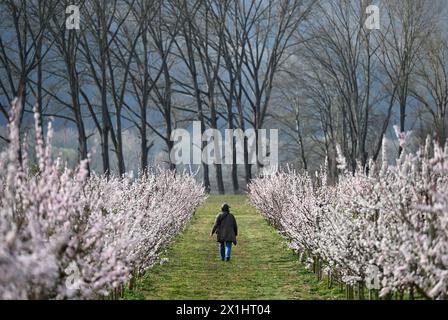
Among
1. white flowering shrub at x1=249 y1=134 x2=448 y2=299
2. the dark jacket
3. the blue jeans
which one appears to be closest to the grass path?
the blue jeans

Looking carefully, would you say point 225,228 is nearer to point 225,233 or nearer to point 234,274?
point 225,233

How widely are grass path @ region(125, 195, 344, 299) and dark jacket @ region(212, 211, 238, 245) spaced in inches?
18.2

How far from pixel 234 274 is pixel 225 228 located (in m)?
2.30

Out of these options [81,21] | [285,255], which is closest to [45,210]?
[285,255]

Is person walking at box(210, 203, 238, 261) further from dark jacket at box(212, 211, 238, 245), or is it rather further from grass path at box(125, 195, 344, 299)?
grass path at box(125, 195, 344, 299)

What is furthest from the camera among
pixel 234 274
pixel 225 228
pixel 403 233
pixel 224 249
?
pixel 225 228

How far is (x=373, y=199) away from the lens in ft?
29.4

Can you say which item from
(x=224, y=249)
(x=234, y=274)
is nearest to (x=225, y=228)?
(x=224, y=249)

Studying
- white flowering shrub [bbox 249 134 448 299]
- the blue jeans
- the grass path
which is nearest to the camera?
white flowering shrub [bbox 249 134 448 299]

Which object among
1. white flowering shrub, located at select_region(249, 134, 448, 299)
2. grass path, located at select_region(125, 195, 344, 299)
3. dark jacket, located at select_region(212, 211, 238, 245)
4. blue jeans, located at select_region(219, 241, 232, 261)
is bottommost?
grass path, located at select_region(125, 195, 344, 299)

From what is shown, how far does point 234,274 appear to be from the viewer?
13242 mm

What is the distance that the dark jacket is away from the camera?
1530 centimetres
